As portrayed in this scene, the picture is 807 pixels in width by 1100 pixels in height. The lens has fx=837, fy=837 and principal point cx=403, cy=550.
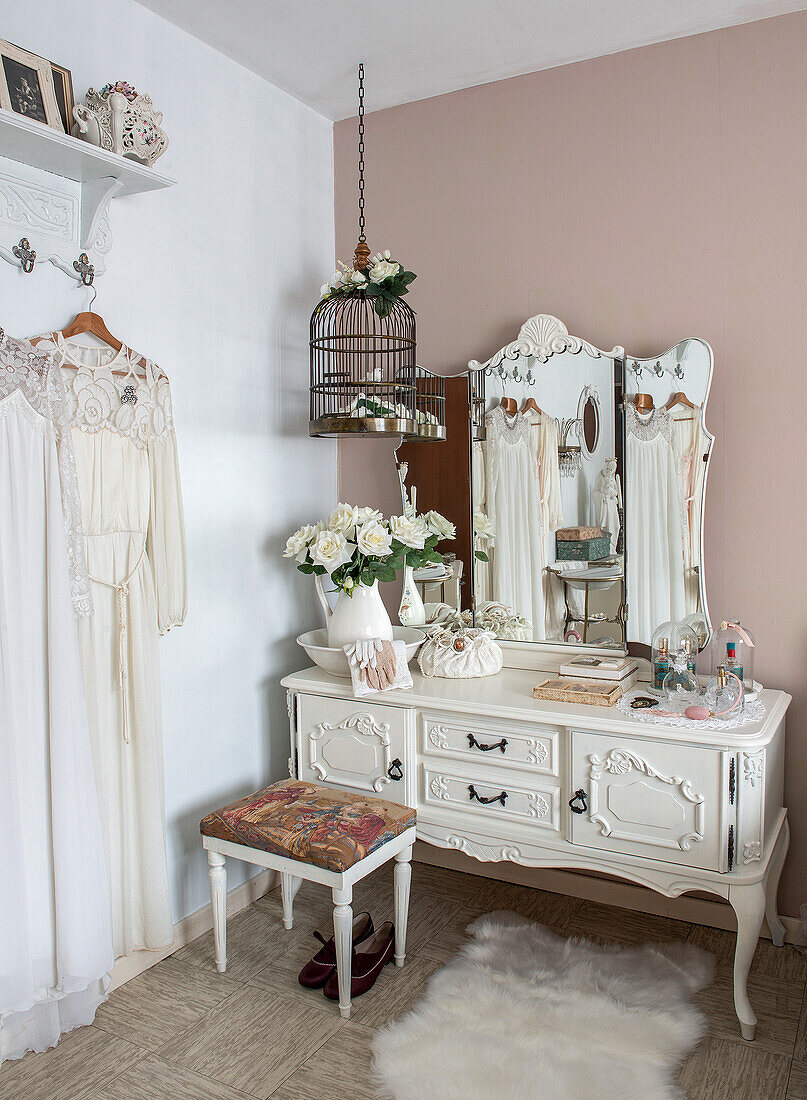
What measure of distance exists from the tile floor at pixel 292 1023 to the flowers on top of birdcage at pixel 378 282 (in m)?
1.97

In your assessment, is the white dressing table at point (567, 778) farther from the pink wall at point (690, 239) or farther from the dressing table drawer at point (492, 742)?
the pink wall at point (690, 239)

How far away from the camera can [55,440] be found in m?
2.05

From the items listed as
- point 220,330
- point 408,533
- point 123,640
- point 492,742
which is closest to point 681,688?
point 492,742

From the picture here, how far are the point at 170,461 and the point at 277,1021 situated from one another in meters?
1.53

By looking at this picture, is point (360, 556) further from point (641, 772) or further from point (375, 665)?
point (641, 772)

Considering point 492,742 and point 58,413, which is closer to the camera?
point 58,413

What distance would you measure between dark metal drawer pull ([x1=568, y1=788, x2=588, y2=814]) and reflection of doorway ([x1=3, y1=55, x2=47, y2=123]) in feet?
6.87

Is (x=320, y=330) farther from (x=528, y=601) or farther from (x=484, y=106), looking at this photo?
(x=528, y=601)

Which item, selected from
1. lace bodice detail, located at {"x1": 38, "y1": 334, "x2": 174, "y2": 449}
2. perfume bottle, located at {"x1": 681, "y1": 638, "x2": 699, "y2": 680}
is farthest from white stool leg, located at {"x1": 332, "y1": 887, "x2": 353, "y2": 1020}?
lace bodice detail, located at {"x1": 38, "y1": 334, "x2": 174, "y2": 449}

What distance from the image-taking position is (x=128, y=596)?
2256 mm

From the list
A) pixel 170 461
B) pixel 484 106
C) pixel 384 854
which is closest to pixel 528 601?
pixel 384 854

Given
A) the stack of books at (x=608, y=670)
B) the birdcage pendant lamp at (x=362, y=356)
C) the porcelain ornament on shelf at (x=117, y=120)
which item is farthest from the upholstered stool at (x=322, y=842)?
the porcelain ornament on shelf at (x=117, y=120)

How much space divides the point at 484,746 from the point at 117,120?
1.87m

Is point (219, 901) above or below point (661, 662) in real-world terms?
below
